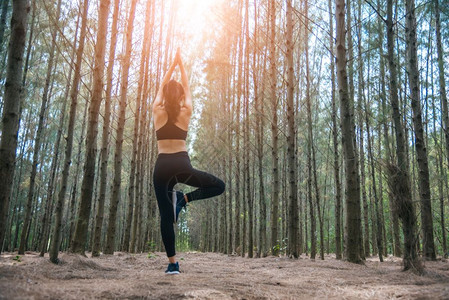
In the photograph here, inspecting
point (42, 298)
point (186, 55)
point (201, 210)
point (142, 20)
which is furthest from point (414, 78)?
point (201, 210)

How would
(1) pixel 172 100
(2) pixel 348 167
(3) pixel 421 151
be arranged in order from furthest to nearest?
(3) pixel 421 151 < (2) pixel 348 167 < (1) pixel 172 100

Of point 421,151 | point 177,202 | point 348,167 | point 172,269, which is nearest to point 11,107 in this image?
point 177,202

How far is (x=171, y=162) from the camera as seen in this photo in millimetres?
3186

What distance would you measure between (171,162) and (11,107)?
54.1 inches

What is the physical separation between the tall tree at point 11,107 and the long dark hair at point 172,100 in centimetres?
125

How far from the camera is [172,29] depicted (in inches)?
507

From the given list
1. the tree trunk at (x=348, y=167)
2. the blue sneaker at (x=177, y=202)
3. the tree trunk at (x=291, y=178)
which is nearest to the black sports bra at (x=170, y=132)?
the blue sneaker at (x=177, y=202)

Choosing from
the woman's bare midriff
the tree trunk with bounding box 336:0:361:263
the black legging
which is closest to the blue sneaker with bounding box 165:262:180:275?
the black legging

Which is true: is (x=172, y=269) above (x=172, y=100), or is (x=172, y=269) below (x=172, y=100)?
below

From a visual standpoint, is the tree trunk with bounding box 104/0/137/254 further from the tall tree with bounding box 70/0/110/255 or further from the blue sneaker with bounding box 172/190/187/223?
the blue sneaker with bounding box 172/190/187/223

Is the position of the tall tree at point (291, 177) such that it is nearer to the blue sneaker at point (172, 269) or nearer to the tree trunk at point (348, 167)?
the tree trunk at point (348, 167)

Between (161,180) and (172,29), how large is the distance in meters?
11.0

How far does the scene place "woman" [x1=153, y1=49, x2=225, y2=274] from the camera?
10.5ft

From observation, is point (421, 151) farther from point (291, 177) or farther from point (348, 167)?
point (291, 177)
